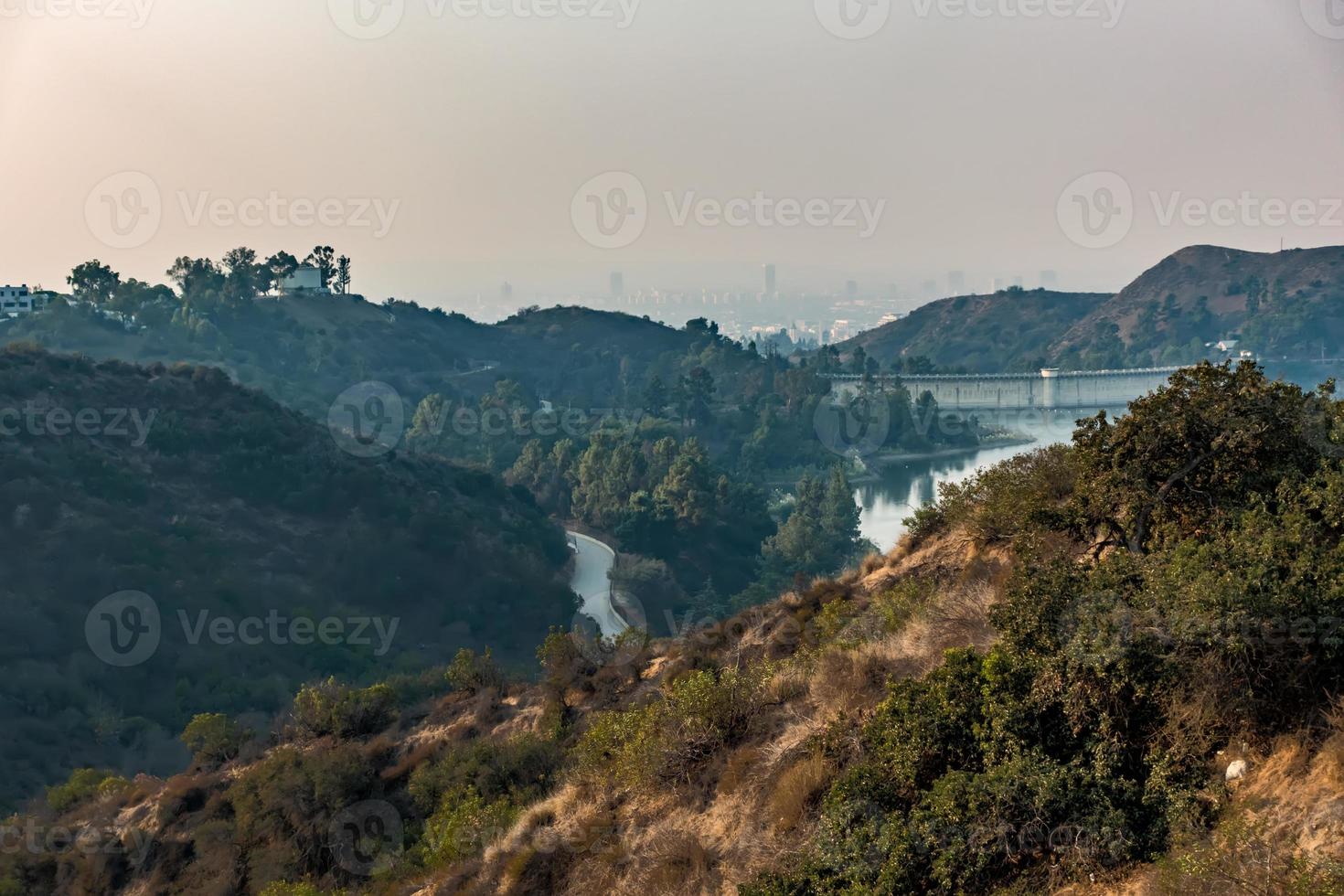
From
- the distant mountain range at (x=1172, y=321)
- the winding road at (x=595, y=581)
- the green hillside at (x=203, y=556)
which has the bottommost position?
the winding road at (x=595, y=581)

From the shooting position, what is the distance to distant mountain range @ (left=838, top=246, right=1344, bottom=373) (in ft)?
484

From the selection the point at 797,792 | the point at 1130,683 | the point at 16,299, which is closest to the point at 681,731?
the point at 797,792

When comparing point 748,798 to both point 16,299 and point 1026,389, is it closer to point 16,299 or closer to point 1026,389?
point 16,299

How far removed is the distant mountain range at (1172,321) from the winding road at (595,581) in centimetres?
8703

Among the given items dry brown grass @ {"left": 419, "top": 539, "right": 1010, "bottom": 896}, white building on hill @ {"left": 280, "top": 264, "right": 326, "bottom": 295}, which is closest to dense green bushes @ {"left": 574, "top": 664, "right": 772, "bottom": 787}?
dry brown grass @ {"left": 419, "top": 539, "right": 1010, "bottom": 896}

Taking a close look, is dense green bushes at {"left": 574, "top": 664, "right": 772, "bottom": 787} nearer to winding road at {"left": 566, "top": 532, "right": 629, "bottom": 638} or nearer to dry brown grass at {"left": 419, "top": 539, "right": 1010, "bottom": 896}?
dry brown grass at {"left": 419, "top": 539, "right": 1010, "bottom": 896}

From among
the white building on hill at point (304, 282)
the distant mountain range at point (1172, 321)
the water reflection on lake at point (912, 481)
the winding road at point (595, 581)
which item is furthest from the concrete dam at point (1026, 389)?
the winding road at point (595, 581)

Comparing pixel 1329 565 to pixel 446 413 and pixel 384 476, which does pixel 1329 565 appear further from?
pixel 446 413

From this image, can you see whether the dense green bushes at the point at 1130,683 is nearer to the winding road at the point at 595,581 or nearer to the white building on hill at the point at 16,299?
the winding road at the point at 595,581

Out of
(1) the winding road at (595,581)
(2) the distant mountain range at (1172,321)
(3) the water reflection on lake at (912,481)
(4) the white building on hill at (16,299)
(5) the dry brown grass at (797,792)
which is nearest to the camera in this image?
(5) the dry brown grass at (797,792)

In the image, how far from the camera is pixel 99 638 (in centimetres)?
3234

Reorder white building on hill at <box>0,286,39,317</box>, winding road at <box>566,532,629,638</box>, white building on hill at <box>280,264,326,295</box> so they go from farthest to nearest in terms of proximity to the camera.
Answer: white building on hill at <box>280,264,326,295</box>, white building on hill at <box>0,286,39,317</box>, winding road at <box>566,532,629,638</box>

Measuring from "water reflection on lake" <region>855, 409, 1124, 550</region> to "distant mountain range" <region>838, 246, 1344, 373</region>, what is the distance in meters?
26.3

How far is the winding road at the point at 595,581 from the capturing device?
150 feet
